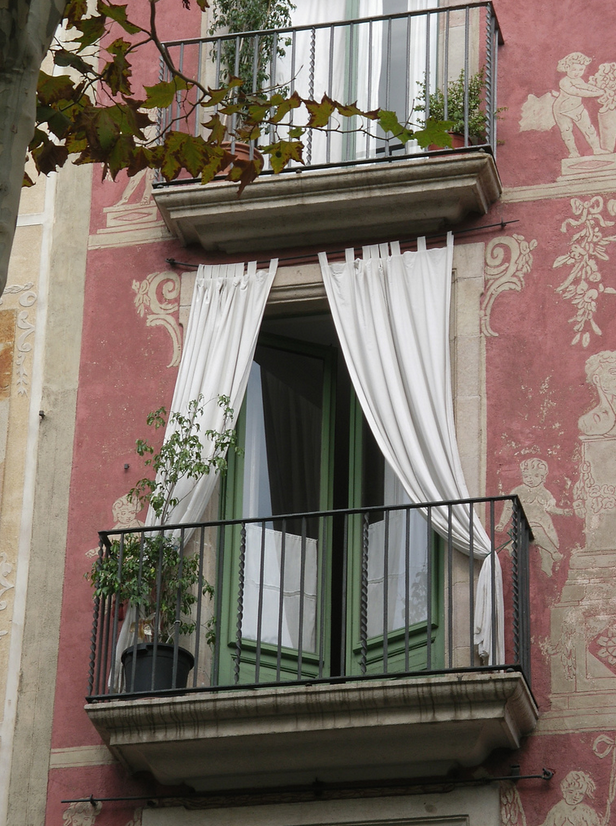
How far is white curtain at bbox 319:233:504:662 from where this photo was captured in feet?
37.6

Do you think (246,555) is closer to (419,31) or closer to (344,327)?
(344,327)

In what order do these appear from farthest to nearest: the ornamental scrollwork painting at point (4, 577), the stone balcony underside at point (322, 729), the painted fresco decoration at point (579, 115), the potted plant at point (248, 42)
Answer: the potted plant at point (248, 42) → the painted fresco decoration at point (579, 115) → the ornamental scrollwork painting at point (4, 577) → the stone balcony underside at point (322, 729)

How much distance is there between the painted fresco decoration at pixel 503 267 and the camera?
12.0m

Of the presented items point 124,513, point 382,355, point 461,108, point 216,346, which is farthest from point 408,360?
point 124,513

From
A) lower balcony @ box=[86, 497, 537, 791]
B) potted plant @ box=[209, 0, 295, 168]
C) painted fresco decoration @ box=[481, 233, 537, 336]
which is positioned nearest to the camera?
lower balcony @ box=[86, 497, 537, 791]

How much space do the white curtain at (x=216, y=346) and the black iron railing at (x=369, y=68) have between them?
0.85 m

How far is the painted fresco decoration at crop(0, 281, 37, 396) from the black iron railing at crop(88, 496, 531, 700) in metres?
1.45

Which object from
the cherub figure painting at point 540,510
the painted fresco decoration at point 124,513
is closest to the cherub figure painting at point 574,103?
the cherub figure painting at point 540,510

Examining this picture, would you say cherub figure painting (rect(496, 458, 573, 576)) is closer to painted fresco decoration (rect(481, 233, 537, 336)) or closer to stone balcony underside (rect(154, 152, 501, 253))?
painted fresco decoration (rect(481, 233, 537, 336))

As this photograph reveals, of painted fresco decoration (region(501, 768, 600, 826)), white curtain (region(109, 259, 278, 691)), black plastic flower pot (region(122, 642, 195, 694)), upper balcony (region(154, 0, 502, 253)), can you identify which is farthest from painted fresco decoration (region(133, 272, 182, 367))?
painted fresco decoration (region(501, 768, 600, 826))

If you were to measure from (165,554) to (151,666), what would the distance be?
0.76 meters

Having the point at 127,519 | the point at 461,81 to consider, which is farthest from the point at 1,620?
the point at 461,81

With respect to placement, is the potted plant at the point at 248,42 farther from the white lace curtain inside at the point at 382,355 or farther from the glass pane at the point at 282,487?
the glass pane at the point at 282,487

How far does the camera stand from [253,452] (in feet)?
40.7
